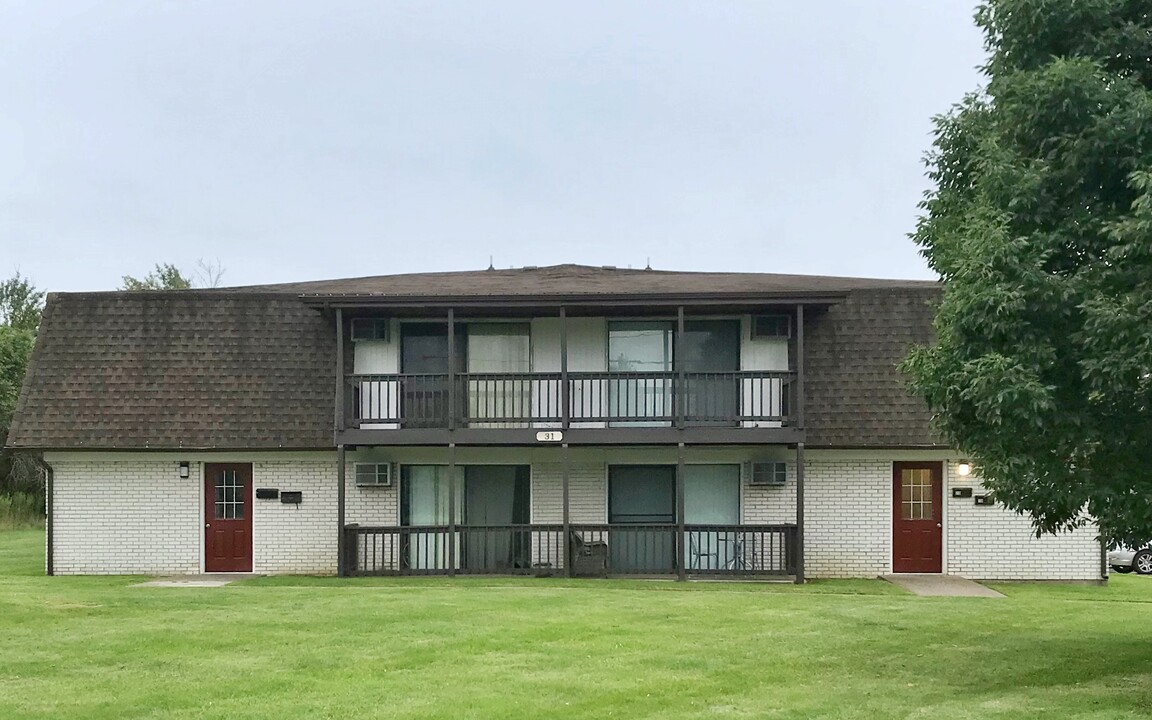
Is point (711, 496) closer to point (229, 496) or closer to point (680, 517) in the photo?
point (680, 517)

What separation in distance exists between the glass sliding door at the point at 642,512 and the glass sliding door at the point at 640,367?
0.89 metres

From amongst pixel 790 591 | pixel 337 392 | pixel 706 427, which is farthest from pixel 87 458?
pixel 790 591

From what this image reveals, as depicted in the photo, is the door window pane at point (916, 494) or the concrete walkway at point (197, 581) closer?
the concrete walkway at point (197, 581)

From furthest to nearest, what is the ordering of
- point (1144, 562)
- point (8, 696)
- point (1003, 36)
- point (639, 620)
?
point (1144, 562) < point (639, 620) < point (1003, 36) < point (8, 696)

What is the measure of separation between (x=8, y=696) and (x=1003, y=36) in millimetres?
9412

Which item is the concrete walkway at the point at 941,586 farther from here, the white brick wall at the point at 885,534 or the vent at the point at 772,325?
the vent at the point at 772,325

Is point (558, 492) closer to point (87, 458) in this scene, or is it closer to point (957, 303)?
point (87, 458)

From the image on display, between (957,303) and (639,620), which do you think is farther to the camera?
(639,620)

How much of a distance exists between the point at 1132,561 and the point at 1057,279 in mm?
19364

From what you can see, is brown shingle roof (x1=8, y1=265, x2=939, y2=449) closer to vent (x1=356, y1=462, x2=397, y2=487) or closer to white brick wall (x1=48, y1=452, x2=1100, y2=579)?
white brick wall (x1=48, y1=452, x2=1100, y2=579)

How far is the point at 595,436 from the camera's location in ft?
63.1

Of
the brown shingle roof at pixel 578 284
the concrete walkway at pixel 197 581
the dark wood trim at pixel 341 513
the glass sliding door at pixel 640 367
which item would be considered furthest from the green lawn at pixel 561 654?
the brown shingle roof at pixel 578 284

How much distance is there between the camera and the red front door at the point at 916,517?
20.1 m

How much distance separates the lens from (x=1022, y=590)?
1855 cm
